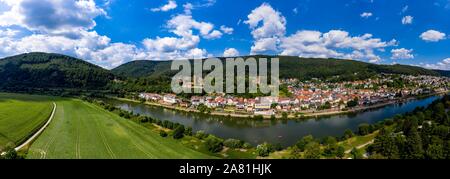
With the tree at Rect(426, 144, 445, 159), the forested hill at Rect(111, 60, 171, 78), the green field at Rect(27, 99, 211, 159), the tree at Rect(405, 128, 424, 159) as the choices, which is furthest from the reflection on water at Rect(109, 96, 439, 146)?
the forested hill at Rect(111, 60, 171, 78)

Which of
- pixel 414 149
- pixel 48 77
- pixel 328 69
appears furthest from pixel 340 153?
pixel 328 69

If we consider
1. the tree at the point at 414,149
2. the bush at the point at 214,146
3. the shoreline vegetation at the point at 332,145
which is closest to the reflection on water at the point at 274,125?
the shoreline vegetation at the point at 332,145

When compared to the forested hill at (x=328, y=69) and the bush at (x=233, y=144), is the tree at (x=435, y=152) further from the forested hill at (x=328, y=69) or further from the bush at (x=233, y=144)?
the forested hill at (x=328, y=69)

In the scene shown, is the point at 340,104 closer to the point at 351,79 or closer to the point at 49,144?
the point at 49,144

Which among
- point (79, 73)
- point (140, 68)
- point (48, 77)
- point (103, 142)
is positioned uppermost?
point (140, 68)

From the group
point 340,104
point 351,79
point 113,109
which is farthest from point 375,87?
point 113,109

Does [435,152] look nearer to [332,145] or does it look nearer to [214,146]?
[332,145]
